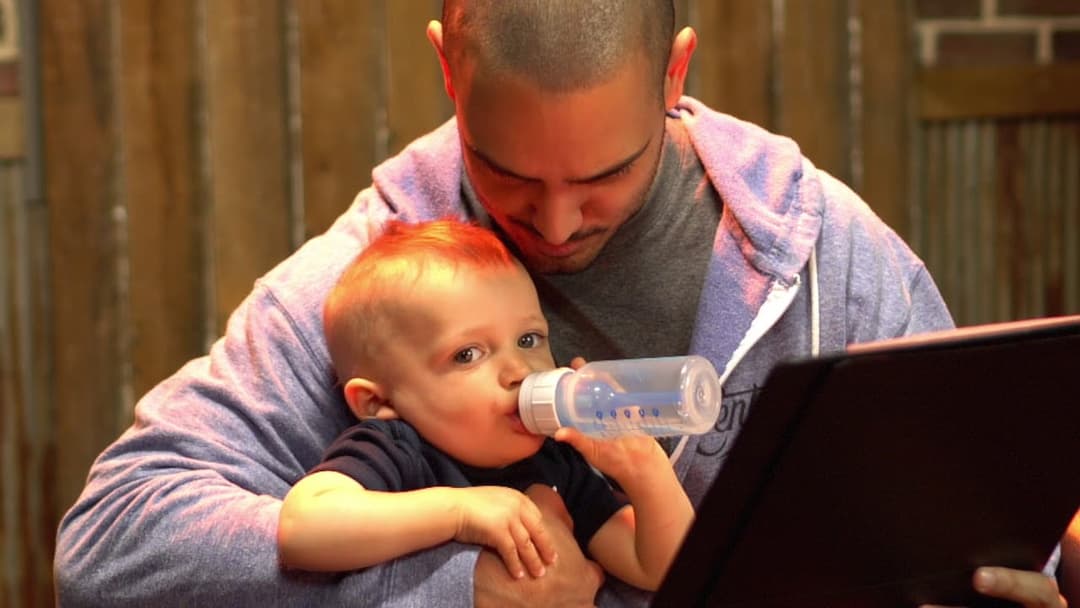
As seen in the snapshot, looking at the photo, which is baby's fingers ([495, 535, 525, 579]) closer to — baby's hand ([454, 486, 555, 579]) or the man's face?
baby's hand ([454, 486, 555, 579])

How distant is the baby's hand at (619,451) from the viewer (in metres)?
1.38

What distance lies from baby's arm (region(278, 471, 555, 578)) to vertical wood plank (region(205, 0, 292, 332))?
1.32 meters

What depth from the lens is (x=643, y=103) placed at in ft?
4.82

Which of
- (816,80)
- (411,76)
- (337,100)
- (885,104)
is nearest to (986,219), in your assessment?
(885,104)

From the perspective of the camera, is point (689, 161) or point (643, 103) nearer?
point (643, 103)

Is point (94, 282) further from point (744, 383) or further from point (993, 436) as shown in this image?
point (993, 436)

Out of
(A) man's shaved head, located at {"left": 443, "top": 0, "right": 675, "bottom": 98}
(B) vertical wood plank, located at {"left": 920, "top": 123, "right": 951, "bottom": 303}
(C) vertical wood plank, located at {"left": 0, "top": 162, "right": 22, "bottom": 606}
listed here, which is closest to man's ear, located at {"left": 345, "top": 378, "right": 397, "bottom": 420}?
(A) man's shaved head, located at {"left": 443, "top": 0, "right": 675, "bottom": 98}

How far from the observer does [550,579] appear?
4.63ft

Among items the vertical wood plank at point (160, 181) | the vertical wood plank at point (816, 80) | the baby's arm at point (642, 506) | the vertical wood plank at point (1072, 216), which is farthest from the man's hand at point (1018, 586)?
the vertical wood plank at point (1072, 216)

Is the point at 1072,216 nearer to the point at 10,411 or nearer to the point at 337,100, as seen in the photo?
the point at 337,100

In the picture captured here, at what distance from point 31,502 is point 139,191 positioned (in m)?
0.61

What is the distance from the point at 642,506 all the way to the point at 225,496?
1.37ft

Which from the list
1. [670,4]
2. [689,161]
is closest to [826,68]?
[689,161]

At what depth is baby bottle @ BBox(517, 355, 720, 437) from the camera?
129cm
